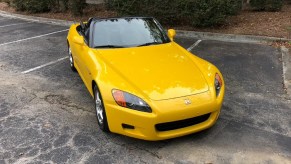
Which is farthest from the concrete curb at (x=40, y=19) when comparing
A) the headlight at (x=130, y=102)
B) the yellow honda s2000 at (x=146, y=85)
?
the headlight at (x=130, y=102)

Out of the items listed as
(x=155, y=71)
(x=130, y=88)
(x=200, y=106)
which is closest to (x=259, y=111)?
(x=200, y=106)

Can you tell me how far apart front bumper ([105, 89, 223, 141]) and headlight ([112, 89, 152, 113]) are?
0.17ft

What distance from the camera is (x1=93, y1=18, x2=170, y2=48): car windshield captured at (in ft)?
16.9

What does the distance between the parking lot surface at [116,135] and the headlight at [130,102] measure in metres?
0.60

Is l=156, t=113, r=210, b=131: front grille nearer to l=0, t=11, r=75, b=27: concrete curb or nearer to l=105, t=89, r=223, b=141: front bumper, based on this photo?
l=105, t=89, r=223, b=141: front bumper

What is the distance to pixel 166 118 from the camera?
12.0 feet

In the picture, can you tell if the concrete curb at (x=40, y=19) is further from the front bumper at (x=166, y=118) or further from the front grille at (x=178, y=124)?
the front grille at (x=178, y=124)

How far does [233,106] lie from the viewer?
16.7 feet

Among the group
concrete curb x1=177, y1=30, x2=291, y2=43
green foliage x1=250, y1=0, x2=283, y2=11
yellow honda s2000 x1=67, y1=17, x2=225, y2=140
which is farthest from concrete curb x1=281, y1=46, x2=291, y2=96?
green foliage x1=250, y1=0, x2=283, y2=11

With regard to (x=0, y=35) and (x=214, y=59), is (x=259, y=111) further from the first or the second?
(x=0, y=35)

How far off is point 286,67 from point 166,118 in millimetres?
4370

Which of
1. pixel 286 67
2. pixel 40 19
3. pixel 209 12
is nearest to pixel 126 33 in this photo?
pixel 286 67

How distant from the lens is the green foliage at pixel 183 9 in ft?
32.2

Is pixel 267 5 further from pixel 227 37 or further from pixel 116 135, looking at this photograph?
pixel 116 135
